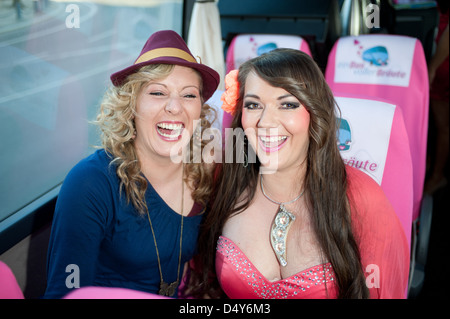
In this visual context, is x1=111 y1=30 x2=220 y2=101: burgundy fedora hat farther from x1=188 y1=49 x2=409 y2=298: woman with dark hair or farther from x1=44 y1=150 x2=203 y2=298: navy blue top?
x1=44 y1=150 x2=203 y2=298: navy blue top

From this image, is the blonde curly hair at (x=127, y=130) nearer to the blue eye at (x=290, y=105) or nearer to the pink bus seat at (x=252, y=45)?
the blue eye at (x=290, y=105)

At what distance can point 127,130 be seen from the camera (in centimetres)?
129

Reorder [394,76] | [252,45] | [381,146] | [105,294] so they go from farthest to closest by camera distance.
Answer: [252,45] < [394,76] < [381,146] < [105,294]

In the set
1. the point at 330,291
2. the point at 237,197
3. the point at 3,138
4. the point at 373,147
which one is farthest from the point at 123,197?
the point at 373,147

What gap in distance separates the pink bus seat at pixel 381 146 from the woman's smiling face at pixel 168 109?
1.88 feet

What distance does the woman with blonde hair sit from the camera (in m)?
1.14

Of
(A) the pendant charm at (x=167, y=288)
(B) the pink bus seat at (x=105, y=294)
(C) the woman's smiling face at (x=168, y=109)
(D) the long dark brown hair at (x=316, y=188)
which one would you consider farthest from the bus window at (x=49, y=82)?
(B) the pink bus seat at (x=105, y=294)

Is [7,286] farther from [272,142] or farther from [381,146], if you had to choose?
[381,146]

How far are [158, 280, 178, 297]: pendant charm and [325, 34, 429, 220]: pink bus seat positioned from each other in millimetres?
1161

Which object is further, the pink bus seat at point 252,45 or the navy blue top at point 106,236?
the pink bus seat at point 252,45

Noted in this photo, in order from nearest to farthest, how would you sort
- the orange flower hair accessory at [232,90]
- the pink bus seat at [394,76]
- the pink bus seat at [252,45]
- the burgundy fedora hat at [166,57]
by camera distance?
the burgundy fedora hat at [166,57], the orange flower hair accessory at [232,90], the pink bus seat at [394,76], the pink bus seat at [252,45]

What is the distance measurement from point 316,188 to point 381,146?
34 cm

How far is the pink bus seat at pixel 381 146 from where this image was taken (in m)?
1.33

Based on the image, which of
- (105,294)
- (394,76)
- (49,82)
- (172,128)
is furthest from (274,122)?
(394,76)
